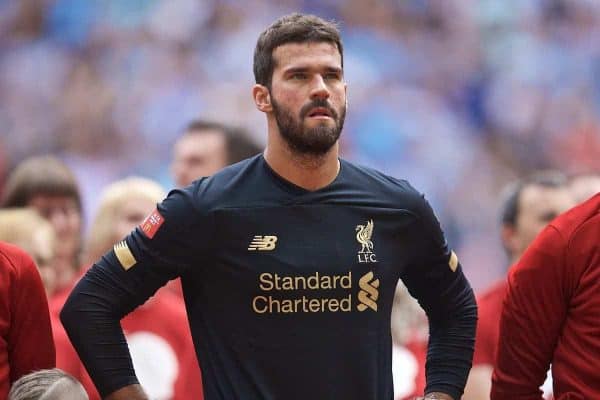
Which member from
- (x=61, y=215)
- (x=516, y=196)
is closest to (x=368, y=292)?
(x=516, y=196)

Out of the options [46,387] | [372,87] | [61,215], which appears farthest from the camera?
[372,87]

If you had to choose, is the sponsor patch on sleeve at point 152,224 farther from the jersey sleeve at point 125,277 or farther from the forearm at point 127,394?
the forearm at point 127,394

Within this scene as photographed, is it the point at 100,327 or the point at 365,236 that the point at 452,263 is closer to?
the point at 365,236

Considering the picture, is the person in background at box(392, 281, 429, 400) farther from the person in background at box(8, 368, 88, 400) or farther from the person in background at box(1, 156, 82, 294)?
the person in background at box(8, 368, 88, 400)

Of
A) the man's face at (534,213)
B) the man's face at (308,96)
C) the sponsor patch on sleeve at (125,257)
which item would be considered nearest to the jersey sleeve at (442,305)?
the man's face at (308,96)

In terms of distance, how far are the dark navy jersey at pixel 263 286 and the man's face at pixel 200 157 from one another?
2669mm

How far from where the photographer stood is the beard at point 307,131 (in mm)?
3760

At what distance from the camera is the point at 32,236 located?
5.34 m

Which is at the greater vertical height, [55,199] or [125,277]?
[55,199]

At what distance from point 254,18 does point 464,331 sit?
4954mm

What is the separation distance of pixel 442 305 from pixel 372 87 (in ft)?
15.7

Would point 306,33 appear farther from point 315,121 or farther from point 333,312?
point 333,312

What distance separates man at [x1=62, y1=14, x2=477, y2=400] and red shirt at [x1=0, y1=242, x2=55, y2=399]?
11cm

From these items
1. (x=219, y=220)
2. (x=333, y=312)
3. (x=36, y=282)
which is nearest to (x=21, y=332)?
(x=36, y=282)
